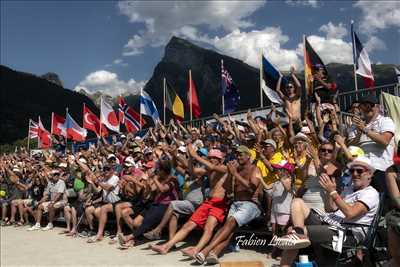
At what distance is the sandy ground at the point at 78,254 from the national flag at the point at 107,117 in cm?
968

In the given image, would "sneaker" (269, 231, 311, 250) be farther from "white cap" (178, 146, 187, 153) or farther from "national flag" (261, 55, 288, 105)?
"national flag" (261, 55, 288, 105)

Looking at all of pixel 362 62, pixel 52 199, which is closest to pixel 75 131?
pixel 52 199

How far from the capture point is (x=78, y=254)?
7422 millimetres

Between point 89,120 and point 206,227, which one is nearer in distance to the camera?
point 206,227

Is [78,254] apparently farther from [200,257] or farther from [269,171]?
[269,171]

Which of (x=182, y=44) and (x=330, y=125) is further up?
(x=182, y=44)

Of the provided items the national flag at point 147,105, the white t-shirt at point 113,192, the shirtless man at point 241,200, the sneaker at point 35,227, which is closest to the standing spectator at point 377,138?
the shirtless man at point 241,200

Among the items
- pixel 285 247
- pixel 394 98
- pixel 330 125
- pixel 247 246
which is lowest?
pixel 247 246

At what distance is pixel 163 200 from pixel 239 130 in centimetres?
224

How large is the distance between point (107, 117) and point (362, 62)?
1196 centimetres

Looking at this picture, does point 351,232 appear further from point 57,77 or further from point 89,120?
point 57,77

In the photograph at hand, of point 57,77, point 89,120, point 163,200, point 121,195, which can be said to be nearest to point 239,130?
point 163,200

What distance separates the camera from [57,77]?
14488 centimetres

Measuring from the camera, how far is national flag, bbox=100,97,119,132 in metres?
19.1
